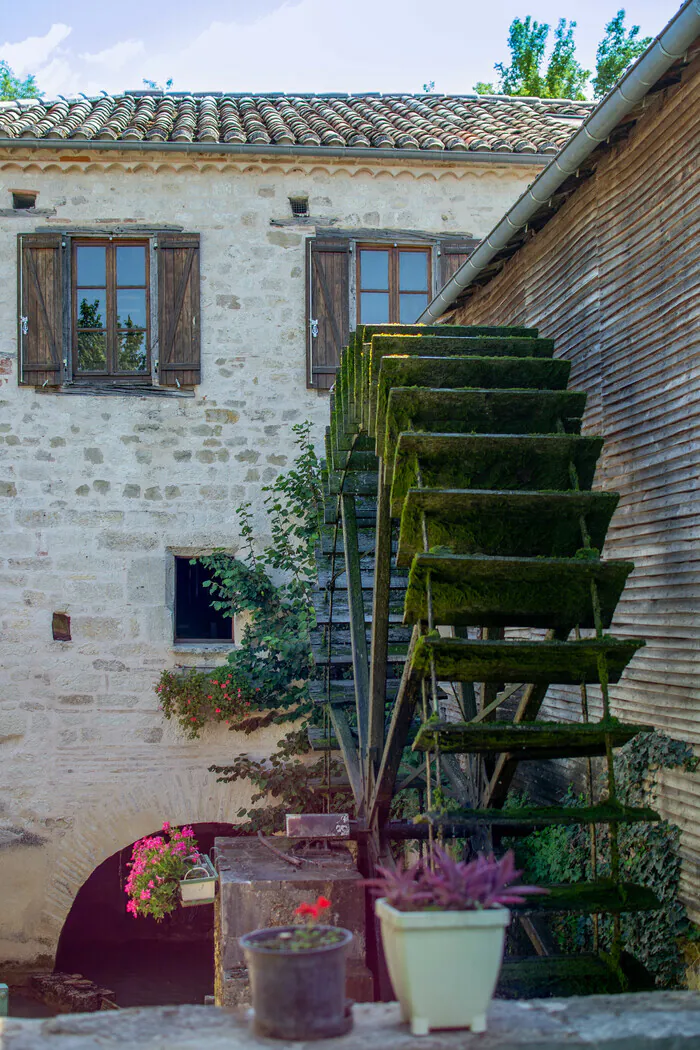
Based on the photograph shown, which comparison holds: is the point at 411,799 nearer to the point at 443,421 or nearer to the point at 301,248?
the point at 443,421

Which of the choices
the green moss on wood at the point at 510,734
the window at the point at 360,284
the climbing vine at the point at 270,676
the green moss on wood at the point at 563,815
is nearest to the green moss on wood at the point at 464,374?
the green moss on wood at the point at 510,734

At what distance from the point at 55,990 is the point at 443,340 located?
606 centimetres

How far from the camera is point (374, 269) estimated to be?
32.0 ft

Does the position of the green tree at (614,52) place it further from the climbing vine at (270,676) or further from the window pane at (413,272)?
the climbing vine at (270,676)

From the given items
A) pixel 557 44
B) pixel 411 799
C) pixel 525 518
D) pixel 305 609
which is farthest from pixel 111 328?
pixel 557 44

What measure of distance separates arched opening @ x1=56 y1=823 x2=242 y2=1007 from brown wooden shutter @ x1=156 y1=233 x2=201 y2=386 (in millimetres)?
3717

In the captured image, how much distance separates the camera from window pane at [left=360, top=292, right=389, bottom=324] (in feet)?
31.7

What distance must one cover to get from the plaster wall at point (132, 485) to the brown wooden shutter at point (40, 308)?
11cm

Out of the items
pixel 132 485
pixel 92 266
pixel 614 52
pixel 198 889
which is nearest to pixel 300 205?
pixel 92 266

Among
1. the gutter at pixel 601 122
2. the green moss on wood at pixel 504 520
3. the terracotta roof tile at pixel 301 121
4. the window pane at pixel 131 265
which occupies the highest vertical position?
the terracotta roof tile at pixel 301 121

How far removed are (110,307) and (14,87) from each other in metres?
11.3

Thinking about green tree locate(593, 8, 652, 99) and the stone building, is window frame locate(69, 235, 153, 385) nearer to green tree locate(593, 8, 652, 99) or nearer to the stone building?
the stone building

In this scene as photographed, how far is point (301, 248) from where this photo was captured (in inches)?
378

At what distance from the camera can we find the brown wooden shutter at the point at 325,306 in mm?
9469
